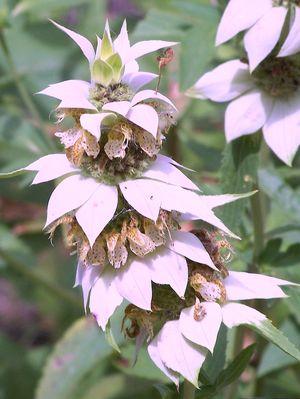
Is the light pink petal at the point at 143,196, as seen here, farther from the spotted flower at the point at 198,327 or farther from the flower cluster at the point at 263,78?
the flower cluster at the point at 263,78

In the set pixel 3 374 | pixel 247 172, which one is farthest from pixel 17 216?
pixel 247 172

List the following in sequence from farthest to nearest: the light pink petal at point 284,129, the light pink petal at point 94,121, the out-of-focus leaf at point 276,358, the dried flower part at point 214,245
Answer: the out-of-focus leaf at point 276,358 < the light pink petal at point 284,129 < the dried flower part at point 214,245 < the light pink petal at point 94,121

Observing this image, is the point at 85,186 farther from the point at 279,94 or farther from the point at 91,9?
the point at 91,9

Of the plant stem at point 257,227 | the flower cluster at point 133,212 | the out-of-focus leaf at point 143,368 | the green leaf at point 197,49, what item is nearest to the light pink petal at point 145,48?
the flower cluster at point 133,212

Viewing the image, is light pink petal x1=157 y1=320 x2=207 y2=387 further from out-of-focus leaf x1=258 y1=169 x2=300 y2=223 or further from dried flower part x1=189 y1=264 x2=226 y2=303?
out-of-focus leaf x1=258 y1=169 x2=300 y2=223

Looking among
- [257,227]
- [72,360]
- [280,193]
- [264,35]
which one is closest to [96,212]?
[264,35]

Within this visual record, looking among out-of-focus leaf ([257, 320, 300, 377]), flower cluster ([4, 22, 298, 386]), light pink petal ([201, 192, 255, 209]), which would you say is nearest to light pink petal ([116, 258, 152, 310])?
flower cluster ([4, 22, 298, 386])
